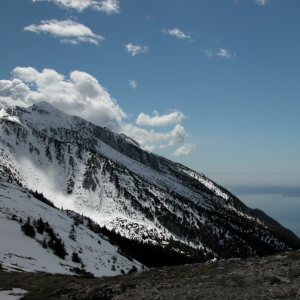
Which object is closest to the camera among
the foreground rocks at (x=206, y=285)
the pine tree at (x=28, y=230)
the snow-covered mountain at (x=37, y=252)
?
the foreground rocks at (x=206, y=285)

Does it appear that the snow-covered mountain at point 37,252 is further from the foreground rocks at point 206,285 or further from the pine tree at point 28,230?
the foreground rocks at point 206,285

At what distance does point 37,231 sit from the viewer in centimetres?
3478

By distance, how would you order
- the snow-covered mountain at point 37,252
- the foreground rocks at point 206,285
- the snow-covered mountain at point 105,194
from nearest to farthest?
1. the foreground rocks at point 206,285
2. the snow-covered mountain at point 37,252
3. the snow-covered mountain at point 105,194

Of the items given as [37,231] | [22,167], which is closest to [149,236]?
[22,167]

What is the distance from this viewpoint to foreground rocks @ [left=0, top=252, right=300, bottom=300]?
11.6 metres

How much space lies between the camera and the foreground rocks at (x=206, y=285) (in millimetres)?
11562

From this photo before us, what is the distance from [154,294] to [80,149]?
192 metres

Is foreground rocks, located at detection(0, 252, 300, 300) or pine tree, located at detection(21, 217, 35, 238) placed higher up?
foreground rocks, located at detection(0, 252, 300, 300)

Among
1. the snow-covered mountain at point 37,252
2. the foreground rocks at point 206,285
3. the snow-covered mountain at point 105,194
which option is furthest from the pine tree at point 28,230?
the snow-covered mountain at point 105,194

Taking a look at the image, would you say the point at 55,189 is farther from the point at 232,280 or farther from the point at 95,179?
the point at 232,280

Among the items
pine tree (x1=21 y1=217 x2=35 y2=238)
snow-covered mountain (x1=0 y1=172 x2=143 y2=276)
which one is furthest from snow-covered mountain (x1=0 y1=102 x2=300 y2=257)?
pine tree (x1=21 y1=217 x2=35 y2=238)

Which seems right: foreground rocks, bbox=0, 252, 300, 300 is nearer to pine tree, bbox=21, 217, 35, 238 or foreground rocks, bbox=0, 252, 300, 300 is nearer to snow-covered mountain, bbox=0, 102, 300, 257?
pine tree, bbox=21, 217, 35, 238

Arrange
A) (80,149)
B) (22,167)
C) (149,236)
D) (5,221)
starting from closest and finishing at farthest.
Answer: (5,221)
(149,236)
(22,167)
(80,149)

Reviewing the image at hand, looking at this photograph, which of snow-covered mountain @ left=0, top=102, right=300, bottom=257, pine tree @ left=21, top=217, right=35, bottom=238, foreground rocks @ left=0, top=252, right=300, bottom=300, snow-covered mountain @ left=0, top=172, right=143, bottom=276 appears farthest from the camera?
snow-covered mountain @ left=0, top=102, right=300, bottom=257
